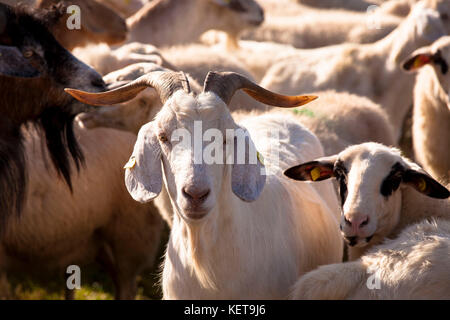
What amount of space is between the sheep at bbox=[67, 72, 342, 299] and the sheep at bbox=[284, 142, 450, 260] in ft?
0.87

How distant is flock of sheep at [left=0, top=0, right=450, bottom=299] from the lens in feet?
11.6

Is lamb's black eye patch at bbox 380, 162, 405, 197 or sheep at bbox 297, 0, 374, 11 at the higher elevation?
sheep at bbox 297, 0, 374, 11

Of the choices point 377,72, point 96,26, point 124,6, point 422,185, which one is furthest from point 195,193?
point 124,6

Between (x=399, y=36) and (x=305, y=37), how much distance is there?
9.61 feet

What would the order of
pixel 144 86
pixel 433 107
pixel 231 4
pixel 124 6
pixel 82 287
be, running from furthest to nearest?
pixel 124 6
pixel 231 4
pixel 82 287
pixel 433 107
pixel 144 86

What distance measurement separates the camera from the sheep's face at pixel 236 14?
940 centimetres

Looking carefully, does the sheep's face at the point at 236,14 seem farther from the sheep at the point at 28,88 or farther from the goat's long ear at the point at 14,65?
the goat's long ear at the point at 14,65

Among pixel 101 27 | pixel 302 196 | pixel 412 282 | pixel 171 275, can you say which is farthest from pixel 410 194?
pixel 101 27

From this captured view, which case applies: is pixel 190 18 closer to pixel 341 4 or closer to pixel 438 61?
pixel 438 61

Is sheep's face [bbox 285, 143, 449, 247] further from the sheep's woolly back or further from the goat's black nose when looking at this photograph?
the sheep's woolly back

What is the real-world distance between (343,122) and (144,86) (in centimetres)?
263

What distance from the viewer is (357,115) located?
6.31m

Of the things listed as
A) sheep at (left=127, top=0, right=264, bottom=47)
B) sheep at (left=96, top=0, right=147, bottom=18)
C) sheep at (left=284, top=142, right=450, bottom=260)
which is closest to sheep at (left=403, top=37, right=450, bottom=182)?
sheep at (left=284, top=142, right=450, bottom=260)

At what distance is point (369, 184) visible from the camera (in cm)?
398
